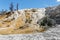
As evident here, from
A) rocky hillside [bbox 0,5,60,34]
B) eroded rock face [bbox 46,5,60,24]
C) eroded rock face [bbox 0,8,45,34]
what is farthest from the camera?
eroded rock face [bbox 46,5,60,24]

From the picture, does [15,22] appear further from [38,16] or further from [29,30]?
[29,30]

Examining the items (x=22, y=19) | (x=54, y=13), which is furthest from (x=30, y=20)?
(x=54, y=13)

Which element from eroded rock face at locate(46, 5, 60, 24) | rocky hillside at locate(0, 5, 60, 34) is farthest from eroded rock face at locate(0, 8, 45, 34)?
eroded rock face at locate(46, 5, 60, 24)

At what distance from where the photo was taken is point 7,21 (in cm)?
4203

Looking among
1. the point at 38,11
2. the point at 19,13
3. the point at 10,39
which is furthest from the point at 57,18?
the point at 10,39

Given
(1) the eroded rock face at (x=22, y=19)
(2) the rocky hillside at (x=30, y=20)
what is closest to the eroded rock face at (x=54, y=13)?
(2) the rocky hillside at (x=30, y=20)

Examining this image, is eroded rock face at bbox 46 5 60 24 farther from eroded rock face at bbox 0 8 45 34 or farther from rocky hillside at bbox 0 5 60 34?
eroded rock face at bbox 0 8 45 34

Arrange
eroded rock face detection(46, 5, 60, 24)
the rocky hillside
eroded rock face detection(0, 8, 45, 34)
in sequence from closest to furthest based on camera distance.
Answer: the rocky hillside → eroded rock face detection(0, 8, 45, 34) → eroded rock face detection(46, 5, 60, 24)

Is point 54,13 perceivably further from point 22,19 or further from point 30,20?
point 22,19

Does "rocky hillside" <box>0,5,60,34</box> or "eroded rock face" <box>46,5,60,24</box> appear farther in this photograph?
"eroded rock face" <box>46,5,60,24</box>

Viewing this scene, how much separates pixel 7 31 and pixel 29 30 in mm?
4330

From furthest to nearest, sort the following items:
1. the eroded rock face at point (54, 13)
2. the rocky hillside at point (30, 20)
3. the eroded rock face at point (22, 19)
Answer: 1. the eroded rock face at point (54, 13)
2. the eroded rock face at point (22, 19)
3. the rocky hillside at point (30, 20)

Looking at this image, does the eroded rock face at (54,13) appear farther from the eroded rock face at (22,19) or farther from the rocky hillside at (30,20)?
the eroded rock face at (22,19)

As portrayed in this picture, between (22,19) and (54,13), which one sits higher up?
(54,13)
